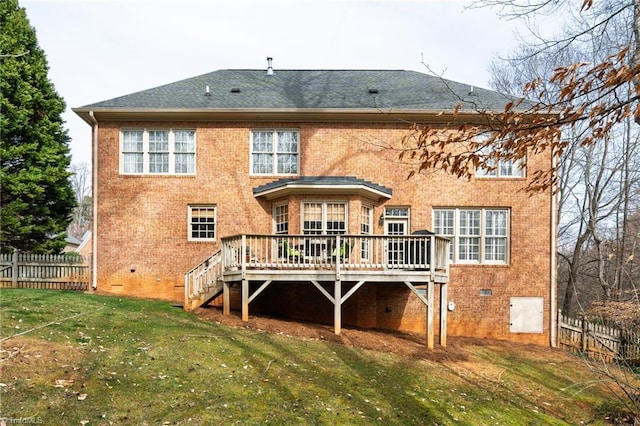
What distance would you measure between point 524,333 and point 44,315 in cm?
1345

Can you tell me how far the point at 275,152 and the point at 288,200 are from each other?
196 centimetres

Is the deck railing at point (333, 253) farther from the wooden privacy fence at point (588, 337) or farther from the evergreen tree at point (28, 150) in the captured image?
the evergreen tree at point (28, 150)

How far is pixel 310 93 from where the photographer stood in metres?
16.2

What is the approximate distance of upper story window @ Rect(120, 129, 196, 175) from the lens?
1503 centimetres

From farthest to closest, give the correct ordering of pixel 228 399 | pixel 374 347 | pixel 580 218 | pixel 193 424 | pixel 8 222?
pixel 580 218, pixel 8 222, pixel 374 347, pixel 228 399, pixel 193 424

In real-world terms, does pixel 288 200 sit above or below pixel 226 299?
above

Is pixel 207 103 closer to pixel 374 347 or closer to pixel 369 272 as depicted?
pixel 369 272

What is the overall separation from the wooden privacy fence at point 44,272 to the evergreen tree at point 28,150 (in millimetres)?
4894

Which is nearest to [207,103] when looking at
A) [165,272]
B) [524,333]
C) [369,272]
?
[165,272]

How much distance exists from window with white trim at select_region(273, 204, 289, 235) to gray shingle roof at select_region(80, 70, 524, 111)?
3.30 meters

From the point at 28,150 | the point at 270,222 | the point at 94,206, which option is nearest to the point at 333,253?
the point at 270,222

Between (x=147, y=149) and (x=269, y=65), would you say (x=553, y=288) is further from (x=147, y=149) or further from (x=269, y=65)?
(x=147, y=149)

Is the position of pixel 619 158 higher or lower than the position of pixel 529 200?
higher

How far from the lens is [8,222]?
19.2 metres
